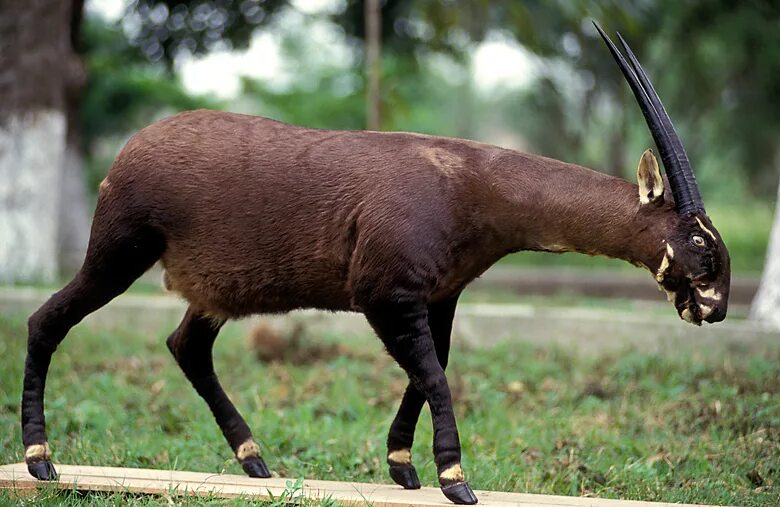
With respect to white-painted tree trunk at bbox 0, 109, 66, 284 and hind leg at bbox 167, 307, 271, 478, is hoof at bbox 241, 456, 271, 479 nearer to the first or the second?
hind leg at bbox 167, 307, 271, 478

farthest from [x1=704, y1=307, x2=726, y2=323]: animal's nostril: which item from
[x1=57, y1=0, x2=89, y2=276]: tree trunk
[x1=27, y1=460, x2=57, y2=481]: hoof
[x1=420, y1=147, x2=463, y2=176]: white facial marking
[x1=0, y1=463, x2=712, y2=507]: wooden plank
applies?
[x1=57, y1=0, x2=89, y2=276]: tree trunk

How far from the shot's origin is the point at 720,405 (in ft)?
21.0

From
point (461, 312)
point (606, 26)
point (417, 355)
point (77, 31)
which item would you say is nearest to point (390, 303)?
point (417, 355)

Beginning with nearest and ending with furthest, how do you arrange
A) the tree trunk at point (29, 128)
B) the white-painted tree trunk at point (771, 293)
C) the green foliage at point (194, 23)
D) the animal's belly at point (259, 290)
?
the animal's belly at point (259, 290), the white-painted tree trunk at point (771, 293), the tree trunk at point (29, 128), the green foliage at point (194, 23)

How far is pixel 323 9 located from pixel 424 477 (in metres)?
11.8

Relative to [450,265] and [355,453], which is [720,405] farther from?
[450,265]

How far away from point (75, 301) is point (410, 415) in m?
1.62

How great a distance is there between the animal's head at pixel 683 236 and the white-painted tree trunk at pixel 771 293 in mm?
4507

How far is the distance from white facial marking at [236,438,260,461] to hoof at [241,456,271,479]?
0.02 m

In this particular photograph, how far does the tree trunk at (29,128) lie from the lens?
35.8 ft

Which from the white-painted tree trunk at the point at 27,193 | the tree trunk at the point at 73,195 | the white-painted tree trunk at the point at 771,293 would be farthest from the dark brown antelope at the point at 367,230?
the tree trunk at the point at 73,195

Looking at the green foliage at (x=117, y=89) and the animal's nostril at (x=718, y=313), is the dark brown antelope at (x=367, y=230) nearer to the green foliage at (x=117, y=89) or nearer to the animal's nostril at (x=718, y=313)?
the animal's nostril at (x=718, y=313)

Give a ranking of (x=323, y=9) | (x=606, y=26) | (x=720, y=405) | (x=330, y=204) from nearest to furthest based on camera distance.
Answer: (x=330, y=204) < (x=720, y=405) < (x=606, y=26) < (x=323, y=9)

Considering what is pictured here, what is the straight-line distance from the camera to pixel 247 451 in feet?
16.8
